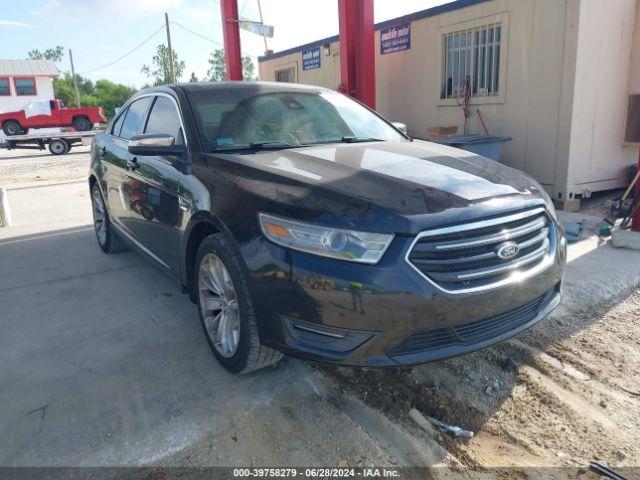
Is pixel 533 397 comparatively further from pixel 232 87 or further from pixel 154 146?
pixel 232 87

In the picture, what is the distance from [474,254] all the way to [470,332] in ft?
1.22

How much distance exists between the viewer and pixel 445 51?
8.84 meters

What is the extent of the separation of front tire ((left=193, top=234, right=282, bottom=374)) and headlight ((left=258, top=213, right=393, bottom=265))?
0.36m

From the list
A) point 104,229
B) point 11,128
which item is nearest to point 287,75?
point 104,229

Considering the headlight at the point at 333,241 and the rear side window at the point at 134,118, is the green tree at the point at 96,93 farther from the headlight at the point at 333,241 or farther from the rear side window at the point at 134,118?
the headlight at the point at 333,241

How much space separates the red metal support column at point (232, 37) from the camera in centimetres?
1037

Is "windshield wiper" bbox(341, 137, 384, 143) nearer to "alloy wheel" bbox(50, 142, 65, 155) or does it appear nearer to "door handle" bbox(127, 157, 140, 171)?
"door handle" bbox(127, 157, 140, 171)

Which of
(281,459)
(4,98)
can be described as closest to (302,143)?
(281,459)

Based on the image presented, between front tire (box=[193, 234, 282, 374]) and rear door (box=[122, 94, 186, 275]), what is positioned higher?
rear door (box=[122, 94, 186, 275])

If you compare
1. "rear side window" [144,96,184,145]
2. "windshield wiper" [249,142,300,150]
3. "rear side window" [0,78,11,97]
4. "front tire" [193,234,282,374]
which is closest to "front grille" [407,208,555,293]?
"front tire" [193,234,282,374]

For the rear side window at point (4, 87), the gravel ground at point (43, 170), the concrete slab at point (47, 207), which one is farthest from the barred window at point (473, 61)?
the rear side window at point (4, 87)

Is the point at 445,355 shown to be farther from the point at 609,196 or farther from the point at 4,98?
the point at 4,98

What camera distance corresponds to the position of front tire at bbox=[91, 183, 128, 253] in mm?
5311

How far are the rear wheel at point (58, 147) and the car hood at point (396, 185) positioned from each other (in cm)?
2077
